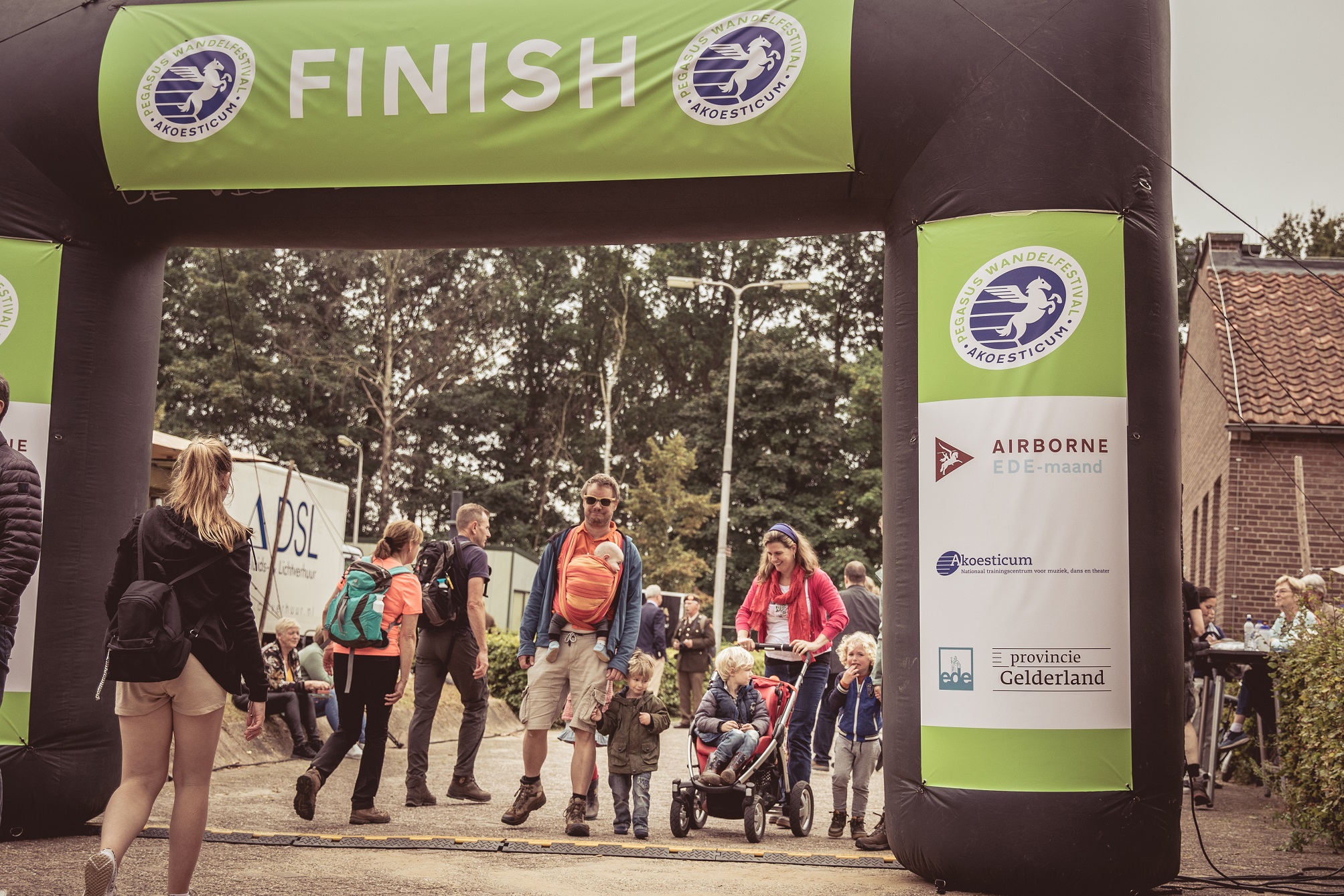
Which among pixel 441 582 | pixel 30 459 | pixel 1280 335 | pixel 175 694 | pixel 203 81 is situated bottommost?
pixel 175 694

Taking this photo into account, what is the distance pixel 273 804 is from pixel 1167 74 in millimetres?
7002

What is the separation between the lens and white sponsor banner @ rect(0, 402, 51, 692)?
23.1ft

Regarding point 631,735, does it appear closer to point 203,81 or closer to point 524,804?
point 524,804

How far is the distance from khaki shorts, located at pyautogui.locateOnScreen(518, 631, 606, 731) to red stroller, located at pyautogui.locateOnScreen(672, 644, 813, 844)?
28.3 inches

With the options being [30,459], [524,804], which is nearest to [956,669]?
[524,804]

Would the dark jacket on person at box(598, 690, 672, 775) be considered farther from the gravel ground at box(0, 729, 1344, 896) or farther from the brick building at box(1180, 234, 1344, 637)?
the brick building at box(1180, 234, 1344, 637)

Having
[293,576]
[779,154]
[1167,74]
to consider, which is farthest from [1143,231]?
[293,576]

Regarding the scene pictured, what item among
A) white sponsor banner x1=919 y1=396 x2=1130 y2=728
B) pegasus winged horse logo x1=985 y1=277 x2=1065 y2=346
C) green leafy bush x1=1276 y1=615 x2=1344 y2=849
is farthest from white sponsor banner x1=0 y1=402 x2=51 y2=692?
green leafy bush x1=1276 y1=615 x2=1344 y2=849

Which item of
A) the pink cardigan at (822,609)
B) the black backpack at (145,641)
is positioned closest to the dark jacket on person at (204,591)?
the black backpack at (145,641)

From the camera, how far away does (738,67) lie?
6.84 m

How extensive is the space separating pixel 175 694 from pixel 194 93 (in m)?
3.89

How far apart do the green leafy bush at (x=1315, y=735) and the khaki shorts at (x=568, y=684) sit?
4045 millimetres

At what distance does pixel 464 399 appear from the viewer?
47.3 metres

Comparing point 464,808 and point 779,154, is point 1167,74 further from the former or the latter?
point 464,808
